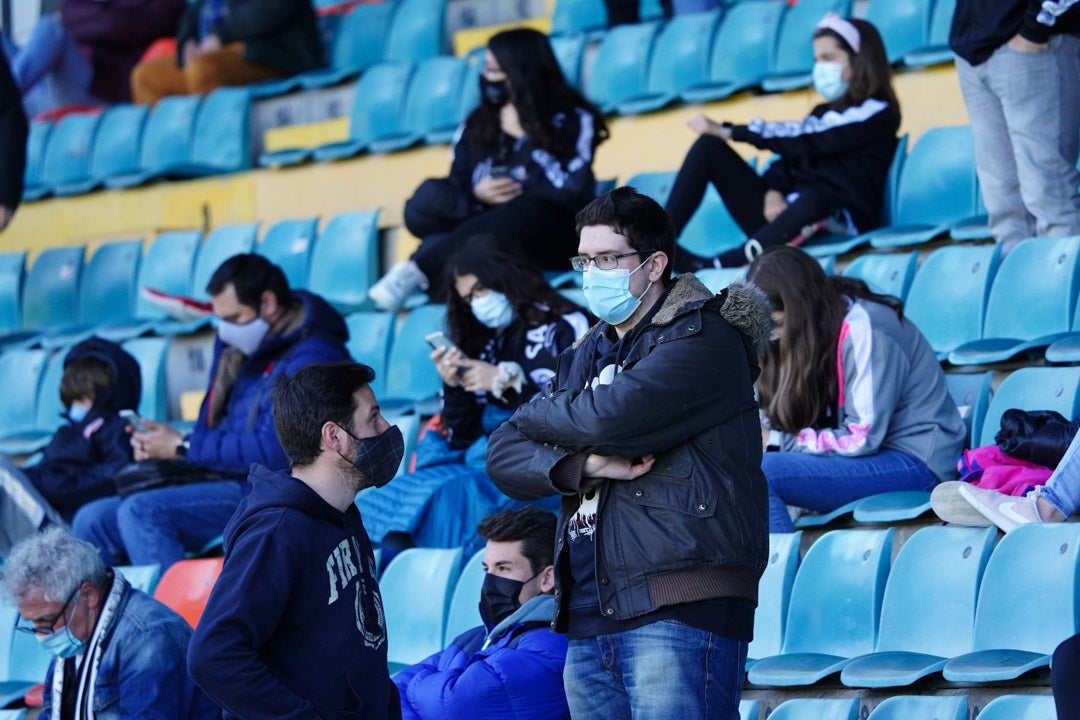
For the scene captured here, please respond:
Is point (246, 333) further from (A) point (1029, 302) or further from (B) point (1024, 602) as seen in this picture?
(B) point (1024, 602)

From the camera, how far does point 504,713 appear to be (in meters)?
3.71

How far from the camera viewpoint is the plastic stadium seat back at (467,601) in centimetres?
450

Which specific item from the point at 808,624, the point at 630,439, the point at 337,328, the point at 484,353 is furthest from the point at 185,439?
the point at 630,439

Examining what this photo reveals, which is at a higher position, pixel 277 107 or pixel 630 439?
pixel 630 439

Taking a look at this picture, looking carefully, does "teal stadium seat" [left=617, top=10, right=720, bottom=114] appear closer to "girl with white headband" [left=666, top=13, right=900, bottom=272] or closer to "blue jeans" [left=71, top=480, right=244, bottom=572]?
"girl with white headband" [left=666, top=13, right=900, bottom=272]

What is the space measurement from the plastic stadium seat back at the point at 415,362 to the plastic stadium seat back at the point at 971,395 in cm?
195

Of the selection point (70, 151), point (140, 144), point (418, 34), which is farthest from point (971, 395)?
point (70, 151)

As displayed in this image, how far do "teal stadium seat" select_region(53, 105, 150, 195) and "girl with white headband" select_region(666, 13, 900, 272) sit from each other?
3584mm

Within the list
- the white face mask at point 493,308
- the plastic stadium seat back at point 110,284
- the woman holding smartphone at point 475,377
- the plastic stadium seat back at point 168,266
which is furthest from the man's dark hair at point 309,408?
the plastic stadium seat back at point 110,284

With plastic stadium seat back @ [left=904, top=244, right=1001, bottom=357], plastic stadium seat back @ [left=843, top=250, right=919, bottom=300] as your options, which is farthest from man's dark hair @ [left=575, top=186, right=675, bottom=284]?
plastic stadium seat back @ [left=843, top=250, right=919, bottom=300]

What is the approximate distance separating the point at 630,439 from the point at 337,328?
282 cm

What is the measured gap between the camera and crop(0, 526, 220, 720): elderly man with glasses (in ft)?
12.6

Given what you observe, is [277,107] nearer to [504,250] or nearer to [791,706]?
[504,250]

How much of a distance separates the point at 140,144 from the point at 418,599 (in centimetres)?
460
